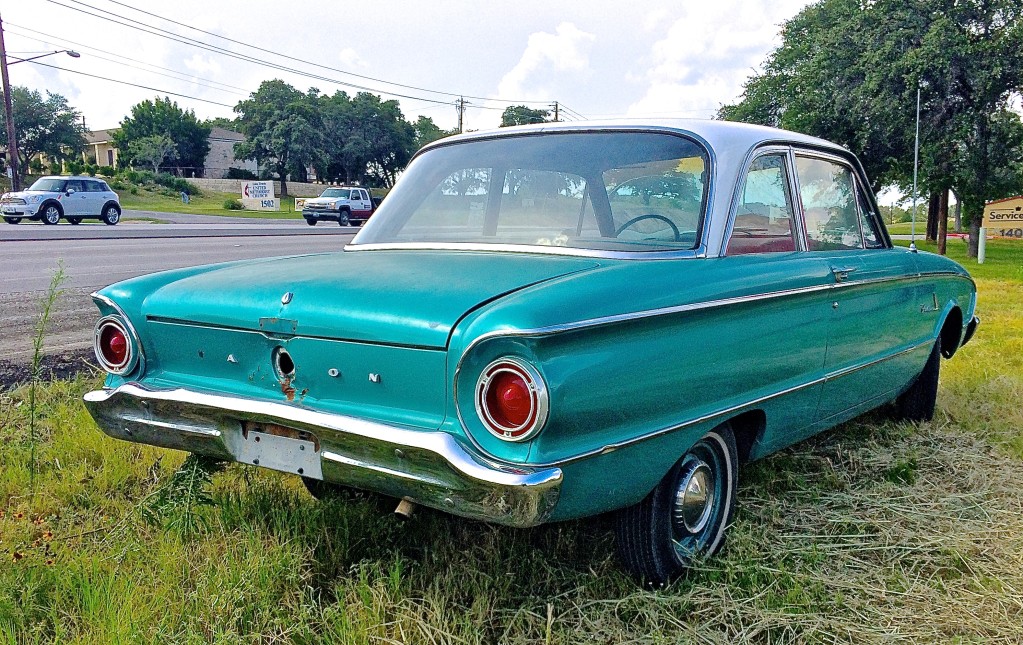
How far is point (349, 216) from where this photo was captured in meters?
32.9

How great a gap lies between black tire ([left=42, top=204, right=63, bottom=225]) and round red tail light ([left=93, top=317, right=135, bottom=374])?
25.2 m

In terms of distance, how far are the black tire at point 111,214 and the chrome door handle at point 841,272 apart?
26.6 meters

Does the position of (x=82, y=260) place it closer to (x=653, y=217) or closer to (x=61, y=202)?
(x=653, y=217)

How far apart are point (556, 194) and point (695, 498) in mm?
1244

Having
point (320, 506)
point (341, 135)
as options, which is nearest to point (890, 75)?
point (320, 506)

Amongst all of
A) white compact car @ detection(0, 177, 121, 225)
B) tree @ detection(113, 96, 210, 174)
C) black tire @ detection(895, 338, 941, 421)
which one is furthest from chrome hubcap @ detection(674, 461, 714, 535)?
tree @ detection(113, 96, 210, 174)

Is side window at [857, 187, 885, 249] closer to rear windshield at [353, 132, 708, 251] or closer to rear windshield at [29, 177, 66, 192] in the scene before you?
rear windshield at [353, 132, 708, 251]

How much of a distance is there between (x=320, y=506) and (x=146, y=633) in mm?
879

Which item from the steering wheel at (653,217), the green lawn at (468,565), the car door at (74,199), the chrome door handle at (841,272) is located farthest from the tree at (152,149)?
the chrome door handle at (841,272)

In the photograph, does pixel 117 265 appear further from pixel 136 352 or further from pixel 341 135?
pixel 341 135

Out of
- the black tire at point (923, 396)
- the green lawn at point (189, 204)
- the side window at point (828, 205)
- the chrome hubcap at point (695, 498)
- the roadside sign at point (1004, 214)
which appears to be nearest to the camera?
the chrome hubcap at point (695, 498)

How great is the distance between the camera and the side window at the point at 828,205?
3.65 meters

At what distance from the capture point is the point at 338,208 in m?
32.2

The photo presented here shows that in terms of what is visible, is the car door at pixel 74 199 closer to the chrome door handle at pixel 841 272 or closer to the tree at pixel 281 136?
the chrome door handle at pixel 841 272
